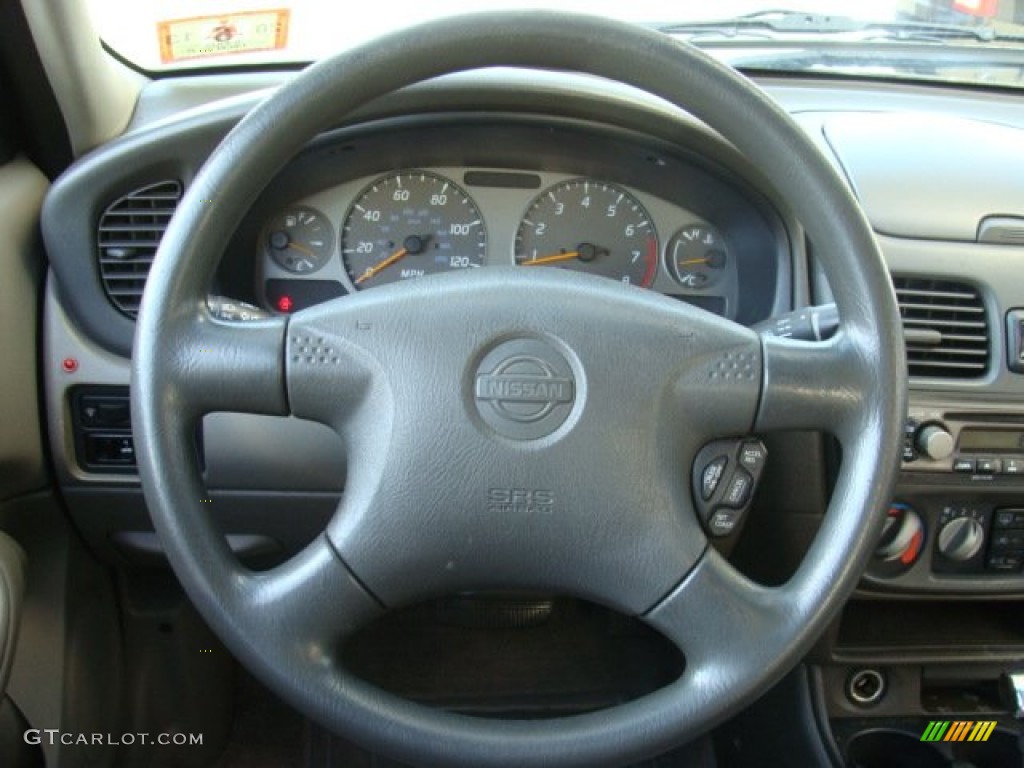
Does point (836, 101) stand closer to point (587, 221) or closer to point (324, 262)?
point (587, 221)

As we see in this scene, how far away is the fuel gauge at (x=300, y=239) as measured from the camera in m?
1.49

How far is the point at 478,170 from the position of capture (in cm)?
150

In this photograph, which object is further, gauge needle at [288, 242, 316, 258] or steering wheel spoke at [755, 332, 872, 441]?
gauge needle at [288, 242, 316, 258]

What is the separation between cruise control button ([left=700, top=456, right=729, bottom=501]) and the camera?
1.10 m

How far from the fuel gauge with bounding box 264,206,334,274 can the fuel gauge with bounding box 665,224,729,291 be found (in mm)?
501

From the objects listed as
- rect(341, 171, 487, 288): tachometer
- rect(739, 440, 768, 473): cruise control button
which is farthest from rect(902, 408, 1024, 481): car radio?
rect(341, 171, 487, 288): tachometer

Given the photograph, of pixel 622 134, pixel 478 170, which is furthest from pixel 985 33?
pixel 478 170

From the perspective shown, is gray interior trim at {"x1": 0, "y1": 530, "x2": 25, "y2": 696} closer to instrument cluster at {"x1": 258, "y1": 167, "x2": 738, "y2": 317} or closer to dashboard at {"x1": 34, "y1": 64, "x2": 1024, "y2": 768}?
dashboard at {"x1": 34, "y1": 64, "x2": 1024, "y2": 768}

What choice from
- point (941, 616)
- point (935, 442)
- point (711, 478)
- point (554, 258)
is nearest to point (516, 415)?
point (711, 478)

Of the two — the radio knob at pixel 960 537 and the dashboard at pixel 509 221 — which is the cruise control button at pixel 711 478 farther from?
the radio knob at pixel 960 537

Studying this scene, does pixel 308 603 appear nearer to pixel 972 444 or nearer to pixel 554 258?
pixel 554 258

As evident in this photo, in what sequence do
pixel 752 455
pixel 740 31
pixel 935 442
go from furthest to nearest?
pixel 740 31 < pixel 935 442 < pixel 752 455

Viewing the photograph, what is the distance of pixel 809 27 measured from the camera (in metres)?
1.82

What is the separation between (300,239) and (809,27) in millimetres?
976
